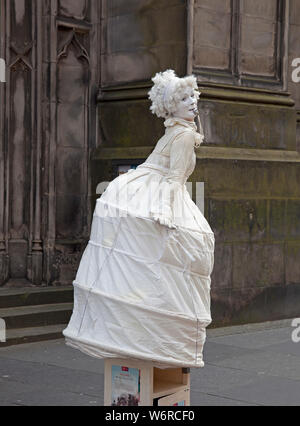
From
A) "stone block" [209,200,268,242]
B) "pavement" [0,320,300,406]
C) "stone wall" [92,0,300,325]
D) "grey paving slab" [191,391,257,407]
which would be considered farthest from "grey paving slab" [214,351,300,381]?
"stone block" [209,200,268,242]

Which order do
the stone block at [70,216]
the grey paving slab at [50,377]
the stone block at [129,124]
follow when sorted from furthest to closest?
the stone block at [70,216] → the stone block at [129,124] → the grey paving slab at [50,377]

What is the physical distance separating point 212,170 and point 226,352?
242 cm

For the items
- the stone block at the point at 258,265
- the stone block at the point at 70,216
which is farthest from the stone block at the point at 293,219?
the stone block at the point at 70,216

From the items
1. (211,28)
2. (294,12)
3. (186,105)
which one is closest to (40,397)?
(186,105)

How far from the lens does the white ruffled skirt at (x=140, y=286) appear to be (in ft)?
18.2

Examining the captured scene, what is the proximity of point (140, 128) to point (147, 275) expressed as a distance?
568cm

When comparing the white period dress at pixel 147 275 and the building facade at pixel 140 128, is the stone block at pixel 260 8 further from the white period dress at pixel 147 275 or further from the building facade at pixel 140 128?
the white period dress at pixel 147 275

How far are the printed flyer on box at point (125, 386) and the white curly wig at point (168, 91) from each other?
1883 mm

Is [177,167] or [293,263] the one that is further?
[293,263]

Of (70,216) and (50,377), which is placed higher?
(70,216)

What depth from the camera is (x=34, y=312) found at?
10016 millimetres

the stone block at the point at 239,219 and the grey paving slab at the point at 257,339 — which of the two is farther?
the stone block at the point at 239,219

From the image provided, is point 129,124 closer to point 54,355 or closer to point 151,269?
point 54,355

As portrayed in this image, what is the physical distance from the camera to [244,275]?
10977 millimetres
